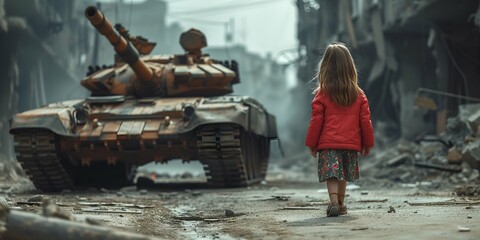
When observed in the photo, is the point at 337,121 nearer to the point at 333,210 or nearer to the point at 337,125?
the point at 337,125

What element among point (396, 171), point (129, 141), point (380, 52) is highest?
point (380, 52)

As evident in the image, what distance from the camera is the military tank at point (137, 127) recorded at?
11.5 meters

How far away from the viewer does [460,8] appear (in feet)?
55.5

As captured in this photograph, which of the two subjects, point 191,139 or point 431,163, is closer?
point 191,139

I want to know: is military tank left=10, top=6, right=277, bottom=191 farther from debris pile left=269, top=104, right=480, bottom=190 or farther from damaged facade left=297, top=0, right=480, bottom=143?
damaged facade left=297, top=0, right=480, bottom=143

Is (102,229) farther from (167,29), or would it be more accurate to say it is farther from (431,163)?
(167,29)

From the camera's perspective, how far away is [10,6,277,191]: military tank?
37.7 ft

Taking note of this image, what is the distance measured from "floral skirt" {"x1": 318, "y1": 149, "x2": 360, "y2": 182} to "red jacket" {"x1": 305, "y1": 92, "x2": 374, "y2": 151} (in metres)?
0.09

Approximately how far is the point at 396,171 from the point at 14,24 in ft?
37.2

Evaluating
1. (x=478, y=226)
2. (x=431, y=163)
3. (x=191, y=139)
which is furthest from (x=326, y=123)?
(x=431, y=163)

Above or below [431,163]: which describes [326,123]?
above

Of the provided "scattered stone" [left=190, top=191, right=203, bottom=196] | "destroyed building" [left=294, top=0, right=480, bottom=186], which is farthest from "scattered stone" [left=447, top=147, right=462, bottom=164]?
"scattered stone" [left=190, top=191, right=203, bottom=196]

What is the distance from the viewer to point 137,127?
1180 centimetres

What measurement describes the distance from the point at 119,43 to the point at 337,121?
6079mm
